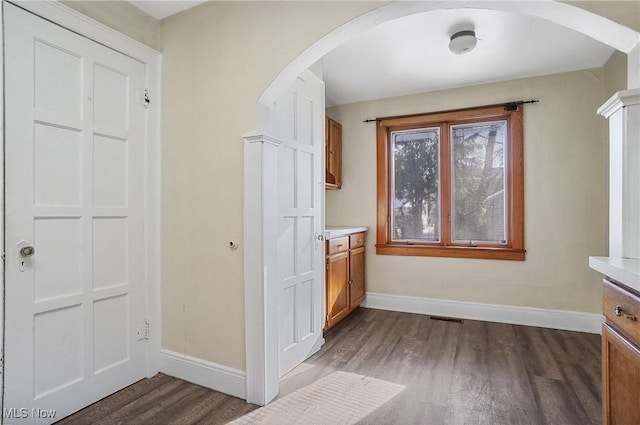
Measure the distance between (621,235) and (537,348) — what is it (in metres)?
1.86

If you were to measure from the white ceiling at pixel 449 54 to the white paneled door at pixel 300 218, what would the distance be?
55 centimetres

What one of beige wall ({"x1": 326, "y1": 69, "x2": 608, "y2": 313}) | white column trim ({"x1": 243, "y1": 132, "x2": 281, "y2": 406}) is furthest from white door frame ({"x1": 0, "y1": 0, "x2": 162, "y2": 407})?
beige wall ({"x1": 326, "y1": 69, "x2": 608, "y2": 313})

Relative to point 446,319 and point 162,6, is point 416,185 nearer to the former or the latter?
point 446,319

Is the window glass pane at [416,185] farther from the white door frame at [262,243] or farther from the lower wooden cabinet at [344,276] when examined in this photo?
the white door frame at [262,243]

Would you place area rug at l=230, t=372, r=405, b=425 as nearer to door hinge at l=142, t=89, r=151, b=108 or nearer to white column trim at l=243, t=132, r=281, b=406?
white column trim at l=243, t=132, r=281, b=406

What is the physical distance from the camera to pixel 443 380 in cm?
213

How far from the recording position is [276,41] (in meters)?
1.82

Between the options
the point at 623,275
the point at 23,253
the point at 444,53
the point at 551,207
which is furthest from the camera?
the point at 551,207

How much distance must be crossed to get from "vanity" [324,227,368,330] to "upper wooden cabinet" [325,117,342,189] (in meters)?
0.63

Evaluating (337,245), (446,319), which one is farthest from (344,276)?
(446,319)

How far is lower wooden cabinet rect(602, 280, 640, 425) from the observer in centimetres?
99

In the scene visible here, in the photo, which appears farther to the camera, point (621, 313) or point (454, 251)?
point (454, 251)

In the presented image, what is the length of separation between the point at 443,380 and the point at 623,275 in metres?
1.46

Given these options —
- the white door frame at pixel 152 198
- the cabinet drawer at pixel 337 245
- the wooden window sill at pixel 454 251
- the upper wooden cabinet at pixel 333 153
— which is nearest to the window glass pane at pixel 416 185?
the wooden window sill at pixel 454 251
